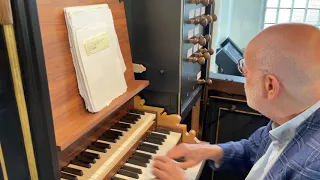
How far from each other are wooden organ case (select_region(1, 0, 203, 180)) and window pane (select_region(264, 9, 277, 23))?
480 cm

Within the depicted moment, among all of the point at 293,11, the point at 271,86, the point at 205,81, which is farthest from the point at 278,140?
the point at 293,11

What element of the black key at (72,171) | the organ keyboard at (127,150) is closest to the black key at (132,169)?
the organ keyboard at (127,150)

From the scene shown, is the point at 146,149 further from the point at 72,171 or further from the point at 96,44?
the point at 96,44

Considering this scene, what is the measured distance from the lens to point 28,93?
2.43 feet

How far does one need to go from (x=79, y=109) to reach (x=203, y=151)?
0.53 meters

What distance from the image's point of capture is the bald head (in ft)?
2.77

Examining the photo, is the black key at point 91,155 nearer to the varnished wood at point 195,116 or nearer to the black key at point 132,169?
the black key at point 132,169

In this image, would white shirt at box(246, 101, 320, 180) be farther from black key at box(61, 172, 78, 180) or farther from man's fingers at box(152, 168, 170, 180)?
black key at box(61, 172, 78, 180)

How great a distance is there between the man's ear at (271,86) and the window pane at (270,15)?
523 cm

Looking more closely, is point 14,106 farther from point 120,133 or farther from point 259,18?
point 259,18

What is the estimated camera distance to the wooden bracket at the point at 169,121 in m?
1.60

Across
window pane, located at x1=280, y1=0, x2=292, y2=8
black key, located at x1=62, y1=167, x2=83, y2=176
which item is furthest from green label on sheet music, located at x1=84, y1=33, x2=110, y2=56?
window pane, located at x1=280, y1=0, x2=292, y2=8

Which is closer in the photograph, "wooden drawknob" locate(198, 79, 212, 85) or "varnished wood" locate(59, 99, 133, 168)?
"varnished wood" locate(59, 99, 133, 168)

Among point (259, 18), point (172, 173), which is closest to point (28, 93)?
point (172, 173)
